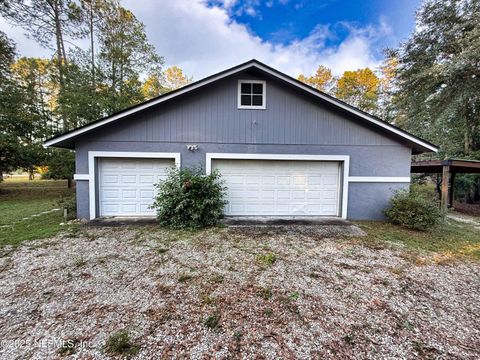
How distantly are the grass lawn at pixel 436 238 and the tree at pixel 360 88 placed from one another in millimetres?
15375

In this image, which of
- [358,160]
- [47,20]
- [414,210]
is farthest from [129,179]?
[47,20]

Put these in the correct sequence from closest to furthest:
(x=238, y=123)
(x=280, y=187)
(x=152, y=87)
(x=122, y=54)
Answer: (x=238, y=123) < (x=280, y=187) < (x=122, y=54) < (x=152, y=87)

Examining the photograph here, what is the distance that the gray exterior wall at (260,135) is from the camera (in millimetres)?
6340

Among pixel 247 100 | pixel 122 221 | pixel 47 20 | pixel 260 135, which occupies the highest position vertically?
pixel 47 20

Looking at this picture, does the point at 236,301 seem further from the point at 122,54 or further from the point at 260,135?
the point at 122,54

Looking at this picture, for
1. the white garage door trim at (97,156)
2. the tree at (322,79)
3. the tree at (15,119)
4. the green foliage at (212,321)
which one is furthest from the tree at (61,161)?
the tree at (322,79)

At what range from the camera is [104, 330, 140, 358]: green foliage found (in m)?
1.93

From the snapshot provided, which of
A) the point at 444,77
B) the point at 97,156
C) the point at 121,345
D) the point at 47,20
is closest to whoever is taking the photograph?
the point at 121,345

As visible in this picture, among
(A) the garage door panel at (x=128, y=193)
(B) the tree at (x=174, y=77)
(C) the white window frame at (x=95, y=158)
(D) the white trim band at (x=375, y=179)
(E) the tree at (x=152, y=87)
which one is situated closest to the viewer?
(C) the white window frame at (x=95, y=158)

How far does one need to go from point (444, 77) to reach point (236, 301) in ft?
42.7

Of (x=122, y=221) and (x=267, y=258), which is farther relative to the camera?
(x=122, y=221)

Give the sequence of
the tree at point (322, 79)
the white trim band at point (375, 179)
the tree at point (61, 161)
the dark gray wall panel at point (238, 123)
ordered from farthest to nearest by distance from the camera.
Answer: the tree at point (322, 79) → the tree at point (61, 161) → the white trim band at point (375, 179) → the dark gray wall panel at point (238, 123)

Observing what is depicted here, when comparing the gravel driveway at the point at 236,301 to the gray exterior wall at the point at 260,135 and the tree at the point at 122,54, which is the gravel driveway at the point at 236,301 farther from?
the tree at the point at 122,54

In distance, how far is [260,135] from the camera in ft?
21.6
